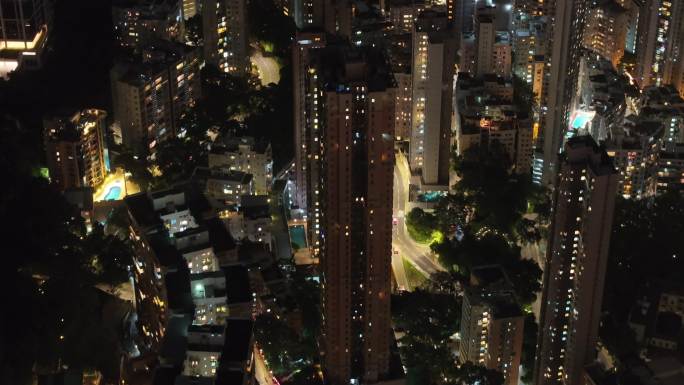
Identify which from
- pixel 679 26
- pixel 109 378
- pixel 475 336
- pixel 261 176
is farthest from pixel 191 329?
pixel 679 26

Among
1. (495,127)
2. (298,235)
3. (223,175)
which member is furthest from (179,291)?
(495,127)

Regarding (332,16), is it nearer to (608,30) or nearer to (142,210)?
(142,210)

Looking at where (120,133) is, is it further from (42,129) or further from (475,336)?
(475,336)

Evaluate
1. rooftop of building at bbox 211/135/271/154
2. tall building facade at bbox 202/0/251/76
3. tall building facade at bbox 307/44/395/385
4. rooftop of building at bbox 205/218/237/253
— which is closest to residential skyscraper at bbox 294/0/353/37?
tall building facade at bbox 202/0/251/76

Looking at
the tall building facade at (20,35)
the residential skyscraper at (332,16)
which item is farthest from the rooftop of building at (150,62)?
the residential skyscraper at (332,16)

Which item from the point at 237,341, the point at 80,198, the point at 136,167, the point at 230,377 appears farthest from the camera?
the point at 136,167

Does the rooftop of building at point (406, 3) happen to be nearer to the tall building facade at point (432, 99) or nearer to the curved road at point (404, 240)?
the tall building facade at point (432, 99)

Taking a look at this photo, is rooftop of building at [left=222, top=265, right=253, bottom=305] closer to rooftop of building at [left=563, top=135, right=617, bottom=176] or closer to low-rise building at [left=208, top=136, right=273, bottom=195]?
low-rise building at [left=208, top=136, right=273, bottom=195]
